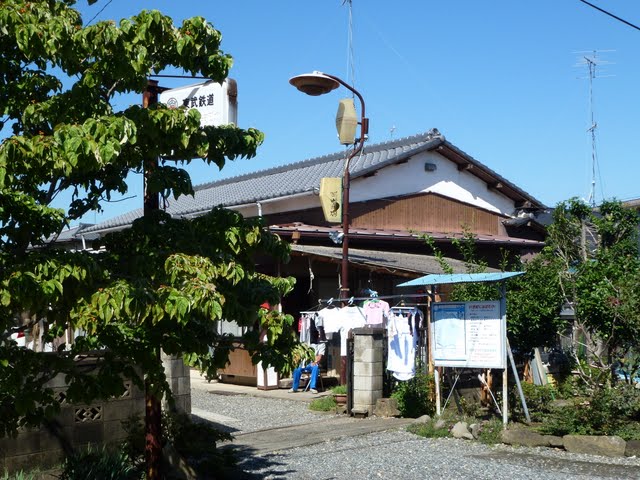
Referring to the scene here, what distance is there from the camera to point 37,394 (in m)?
5.78

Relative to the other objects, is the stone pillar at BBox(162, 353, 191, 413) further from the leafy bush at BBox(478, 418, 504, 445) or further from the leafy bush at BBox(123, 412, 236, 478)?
the leafy bush at BBox(478, 418, 504, 445)

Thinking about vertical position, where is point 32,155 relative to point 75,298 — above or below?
above

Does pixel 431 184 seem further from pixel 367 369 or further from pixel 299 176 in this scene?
pixel 367 369

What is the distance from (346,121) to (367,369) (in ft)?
17.8

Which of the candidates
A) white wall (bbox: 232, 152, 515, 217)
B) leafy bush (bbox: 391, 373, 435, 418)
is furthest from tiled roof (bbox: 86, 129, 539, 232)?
leafy bush (bbox: 391, 373, 435, 418)

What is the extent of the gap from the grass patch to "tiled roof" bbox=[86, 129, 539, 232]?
220 inches

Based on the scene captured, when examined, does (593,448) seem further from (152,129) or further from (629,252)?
(152,129)

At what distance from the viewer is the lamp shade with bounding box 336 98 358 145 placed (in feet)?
53.0

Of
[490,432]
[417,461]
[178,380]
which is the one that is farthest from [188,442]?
[490,432]

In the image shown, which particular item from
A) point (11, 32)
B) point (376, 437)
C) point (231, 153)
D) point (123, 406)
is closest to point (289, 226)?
point (376, 437)

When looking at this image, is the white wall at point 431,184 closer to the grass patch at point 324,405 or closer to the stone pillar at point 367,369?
the grass patch at point 324,405

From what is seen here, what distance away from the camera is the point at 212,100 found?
7551 millimetres

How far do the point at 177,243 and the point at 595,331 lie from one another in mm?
8291

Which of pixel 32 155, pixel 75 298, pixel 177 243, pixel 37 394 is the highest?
pixel 32 155
